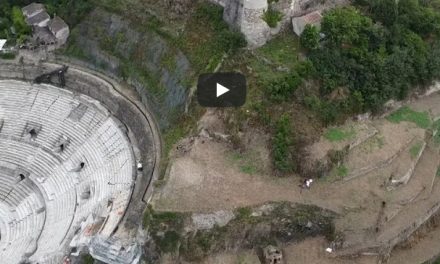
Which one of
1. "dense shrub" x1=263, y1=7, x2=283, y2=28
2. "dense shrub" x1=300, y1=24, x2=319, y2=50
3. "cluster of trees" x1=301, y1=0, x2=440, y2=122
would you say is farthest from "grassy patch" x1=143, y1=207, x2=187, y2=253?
"dense shrub" x1=263, y1=7, x2=283, y2=28

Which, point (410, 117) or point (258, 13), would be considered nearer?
point (258, 13)

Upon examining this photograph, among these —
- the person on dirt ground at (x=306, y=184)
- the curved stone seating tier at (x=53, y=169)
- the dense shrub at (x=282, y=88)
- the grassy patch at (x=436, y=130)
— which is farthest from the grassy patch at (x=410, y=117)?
the curved stone seating tier at (x=53, y=169)

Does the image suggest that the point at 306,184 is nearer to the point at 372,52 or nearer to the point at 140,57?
the point at 372,52

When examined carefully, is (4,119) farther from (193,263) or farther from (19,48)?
(193,263)

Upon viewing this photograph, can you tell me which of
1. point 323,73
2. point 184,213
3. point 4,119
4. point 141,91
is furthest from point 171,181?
point 4,119

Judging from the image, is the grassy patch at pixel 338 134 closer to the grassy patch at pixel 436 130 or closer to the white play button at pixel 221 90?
the grassy patch at pixel 436 130

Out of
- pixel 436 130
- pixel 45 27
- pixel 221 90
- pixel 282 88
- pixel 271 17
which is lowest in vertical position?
pixel 45 27

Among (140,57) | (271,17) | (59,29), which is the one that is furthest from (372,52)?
(59,29)
